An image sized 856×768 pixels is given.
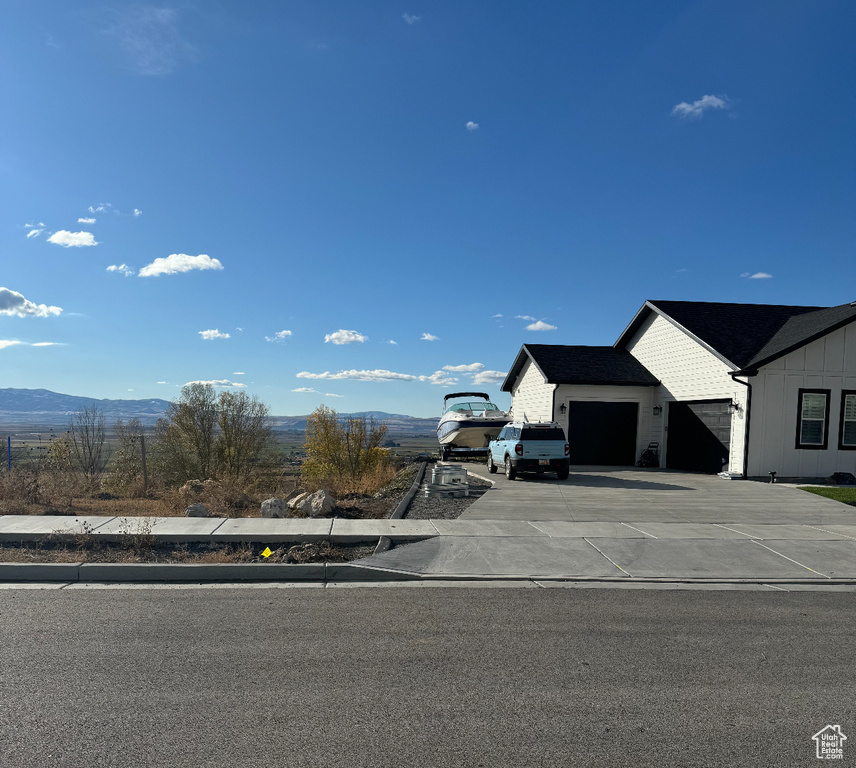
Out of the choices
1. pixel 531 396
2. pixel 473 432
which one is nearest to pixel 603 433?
pixel 531 396

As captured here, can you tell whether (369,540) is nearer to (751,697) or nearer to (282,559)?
(282,559)

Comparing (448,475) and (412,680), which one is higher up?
(448,475)

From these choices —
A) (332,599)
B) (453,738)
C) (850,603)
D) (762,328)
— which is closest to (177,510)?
(332,599)

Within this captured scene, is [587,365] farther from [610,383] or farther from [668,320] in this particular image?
[668,320]

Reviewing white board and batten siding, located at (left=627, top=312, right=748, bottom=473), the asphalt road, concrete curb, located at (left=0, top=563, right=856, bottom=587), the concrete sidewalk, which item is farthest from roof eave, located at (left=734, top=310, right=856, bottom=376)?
the asphalt road

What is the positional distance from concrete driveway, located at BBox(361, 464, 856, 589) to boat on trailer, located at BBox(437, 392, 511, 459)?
32.1 feet

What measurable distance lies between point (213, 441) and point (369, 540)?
79.2 ft

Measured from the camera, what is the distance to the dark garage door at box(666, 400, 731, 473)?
21672 mm

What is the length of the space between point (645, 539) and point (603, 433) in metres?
15.3

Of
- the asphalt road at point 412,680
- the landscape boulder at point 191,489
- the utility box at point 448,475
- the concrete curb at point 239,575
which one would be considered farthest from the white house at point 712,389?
the asphalt road at point 412,680

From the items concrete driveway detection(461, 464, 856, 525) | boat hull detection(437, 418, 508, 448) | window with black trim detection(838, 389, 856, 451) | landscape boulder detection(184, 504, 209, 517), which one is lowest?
landscape boulder detection(184, 504, 209, 517)

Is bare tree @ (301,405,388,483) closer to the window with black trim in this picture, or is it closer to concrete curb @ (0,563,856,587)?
the window with black trim

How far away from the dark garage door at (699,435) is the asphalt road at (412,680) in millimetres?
14904

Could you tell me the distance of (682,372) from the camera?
78.9 feet
